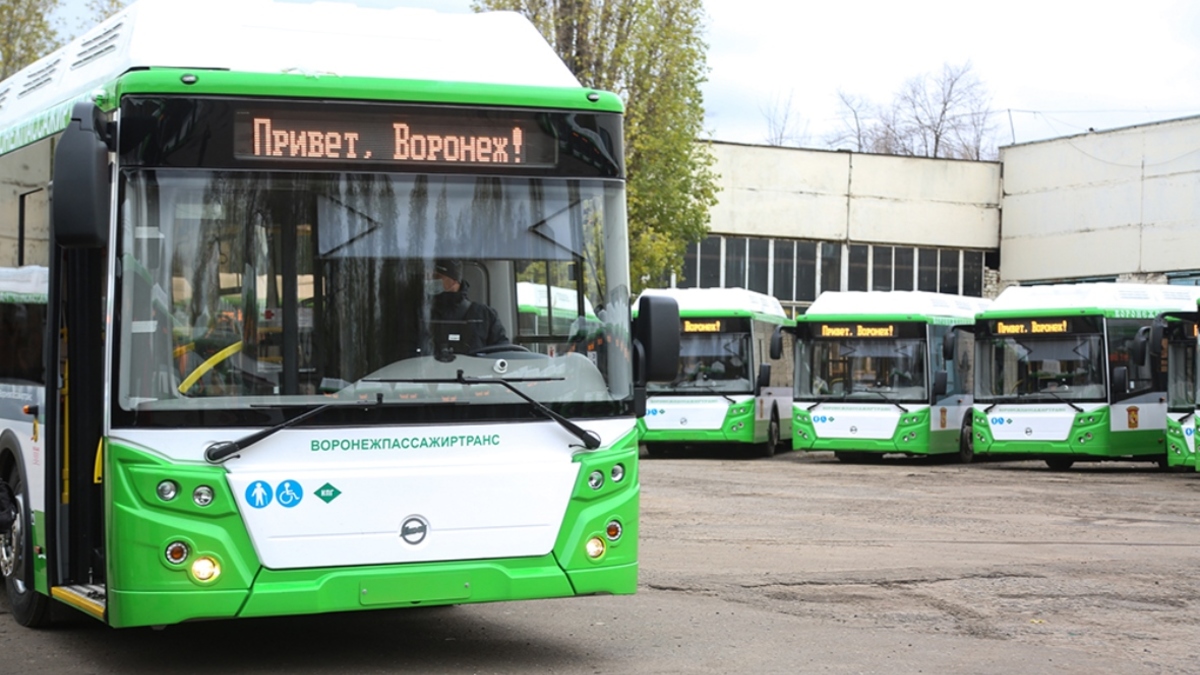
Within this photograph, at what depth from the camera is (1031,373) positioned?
→ 91.1 feet

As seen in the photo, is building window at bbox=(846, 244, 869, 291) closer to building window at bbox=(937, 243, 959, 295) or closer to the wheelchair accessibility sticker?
building window at bbox=(937, 243, 959, 295)

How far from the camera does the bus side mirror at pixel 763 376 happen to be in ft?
98.1

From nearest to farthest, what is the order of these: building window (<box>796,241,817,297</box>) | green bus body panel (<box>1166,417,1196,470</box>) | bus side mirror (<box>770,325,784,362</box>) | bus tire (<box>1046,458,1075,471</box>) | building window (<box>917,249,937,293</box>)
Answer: green bus body panel (<box>1166,417,1196,470</box>), bus tire (<box>1046,458,1075,471</box>), bus side mirror (<box>770,325,784,362</box>), building window (<box>796,241,817,297</box>), building window (<box>917,249,937,293</box>)

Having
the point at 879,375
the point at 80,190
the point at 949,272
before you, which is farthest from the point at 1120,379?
the point at 949,272

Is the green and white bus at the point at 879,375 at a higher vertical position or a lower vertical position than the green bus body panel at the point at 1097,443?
higher

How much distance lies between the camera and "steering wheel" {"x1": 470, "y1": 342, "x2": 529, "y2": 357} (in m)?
8.23

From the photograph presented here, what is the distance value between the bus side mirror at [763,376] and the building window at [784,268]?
1928 centimetres

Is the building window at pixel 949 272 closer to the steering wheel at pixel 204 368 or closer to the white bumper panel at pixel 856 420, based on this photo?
the white bumper panel at pixel 856 420

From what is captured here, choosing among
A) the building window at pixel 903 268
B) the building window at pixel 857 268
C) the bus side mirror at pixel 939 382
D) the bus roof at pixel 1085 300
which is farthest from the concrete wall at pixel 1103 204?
the bus side mirror at pixel 939 382

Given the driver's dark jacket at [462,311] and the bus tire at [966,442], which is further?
the bus tire at [966,442]

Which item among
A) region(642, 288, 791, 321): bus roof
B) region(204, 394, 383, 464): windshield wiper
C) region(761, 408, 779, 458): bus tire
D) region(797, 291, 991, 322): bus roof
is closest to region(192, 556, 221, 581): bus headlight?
region(204, 394, 383, 464): windshield wiper

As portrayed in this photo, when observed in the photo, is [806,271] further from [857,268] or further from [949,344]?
[949,344]

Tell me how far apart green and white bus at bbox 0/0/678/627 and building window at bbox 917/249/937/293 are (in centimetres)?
4426

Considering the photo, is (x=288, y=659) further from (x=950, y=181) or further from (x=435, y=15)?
(x=950, y=181)
